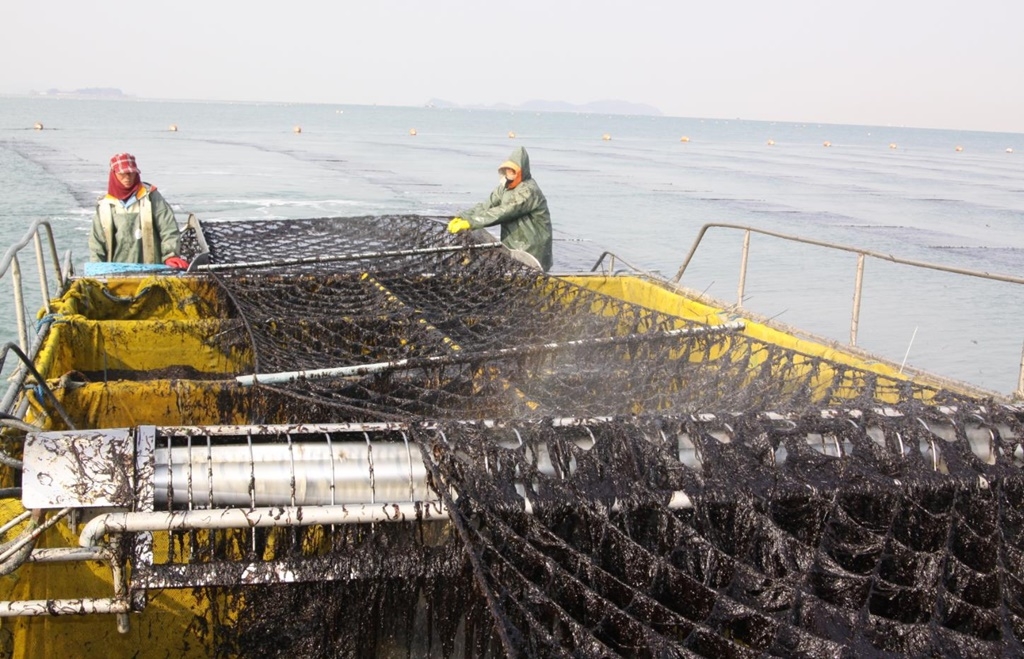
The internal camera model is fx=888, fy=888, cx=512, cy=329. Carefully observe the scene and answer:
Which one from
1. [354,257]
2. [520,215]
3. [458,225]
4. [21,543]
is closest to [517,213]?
[520,215]

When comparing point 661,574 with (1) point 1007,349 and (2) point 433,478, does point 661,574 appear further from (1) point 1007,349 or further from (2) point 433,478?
(1) point 1007,349

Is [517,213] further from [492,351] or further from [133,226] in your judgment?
[492,351]

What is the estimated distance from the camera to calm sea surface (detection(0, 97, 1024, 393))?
1972 cm

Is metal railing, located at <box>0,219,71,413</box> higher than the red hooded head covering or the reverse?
the reverse

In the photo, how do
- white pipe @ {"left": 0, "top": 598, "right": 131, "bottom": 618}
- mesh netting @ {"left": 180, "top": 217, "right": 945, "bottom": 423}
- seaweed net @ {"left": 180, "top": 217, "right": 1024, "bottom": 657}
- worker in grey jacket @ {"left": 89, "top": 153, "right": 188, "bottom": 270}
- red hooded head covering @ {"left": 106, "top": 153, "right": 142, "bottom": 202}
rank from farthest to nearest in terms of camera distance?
worker in grey jacket @ {"left": 89, "top": 153, "right": 188, "bottom": 270} → red hooded head covering @ {"left": 106, "top": 153, "right": 142, "bottom": 202} → mesh netting @ {"left": 180, "top": 217, "right": 945, "bottom": 423} → white pipe @ {"left": 0, "top": 598, "right": 131, "bottom": 618} → seaweed net @ {"left": 180, "top": 217, "right": 1024, "bottom": 657}

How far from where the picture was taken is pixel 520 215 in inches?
378

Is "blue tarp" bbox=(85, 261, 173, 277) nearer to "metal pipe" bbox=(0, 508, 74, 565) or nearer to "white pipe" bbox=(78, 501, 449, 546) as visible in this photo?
"metal pipe" bbox=(0, 508, 74, 565)

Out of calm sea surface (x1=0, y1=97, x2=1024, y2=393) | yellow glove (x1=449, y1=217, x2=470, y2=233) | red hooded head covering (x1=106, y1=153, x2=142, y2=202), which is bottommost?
calm sea surface (x1=0, y1=97, x2=1024, y2=393)

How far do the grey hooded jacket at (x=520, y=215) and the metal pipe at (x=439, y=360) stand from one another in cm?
348

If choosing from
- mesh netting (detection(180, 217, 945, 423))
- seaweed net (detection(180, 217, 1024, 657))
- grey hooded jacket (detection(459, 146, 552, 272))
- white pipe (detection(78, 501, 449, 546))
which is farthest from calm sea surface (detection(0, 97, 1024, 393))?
white pipe (detection(78, 501, 449, 546))

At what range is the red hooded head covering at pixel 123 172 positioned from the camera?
860 cm

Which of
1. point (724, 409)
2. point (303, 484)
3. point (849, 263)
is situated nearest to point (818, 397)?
point (724, 409)

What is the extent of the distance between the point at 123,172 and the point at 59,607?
20.5 ft

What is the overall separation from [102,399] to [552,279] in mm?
3855
